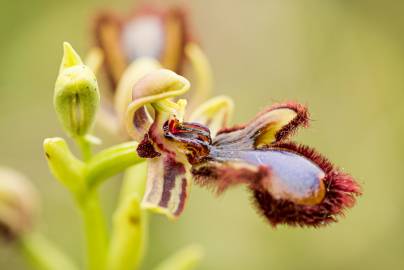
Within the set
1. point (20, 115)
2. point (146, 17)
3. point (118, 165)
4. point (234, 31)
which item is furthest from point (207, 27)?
point (118, 165)

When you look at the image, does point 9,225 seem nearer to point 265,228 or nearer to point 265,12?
point 265,228

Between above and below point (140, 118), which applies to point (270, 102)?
above

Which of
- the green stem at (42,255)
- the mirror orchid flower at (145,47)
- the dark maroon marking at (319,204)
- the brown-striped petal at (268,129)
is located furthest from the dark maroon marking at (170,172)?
the green stem at (42,255)

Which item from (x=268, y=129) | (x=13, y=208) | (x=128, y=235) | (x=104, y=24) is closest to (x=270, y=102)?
(x=104, y=24)

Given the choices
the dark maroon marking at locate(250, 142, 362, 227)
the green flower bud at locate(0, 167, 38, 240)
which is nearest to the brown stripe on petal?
the green flower bud at locate(0, 167, 38, 240)

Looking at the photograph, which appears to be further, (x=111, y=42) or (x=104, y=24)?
(x=104, y=24)

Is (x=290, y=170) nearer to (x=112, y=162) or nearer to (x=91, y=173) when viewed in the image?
(x=112, y=162)

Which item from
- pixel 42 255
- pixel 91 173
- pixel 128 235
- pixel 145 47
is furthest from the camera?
pixel 145 47
